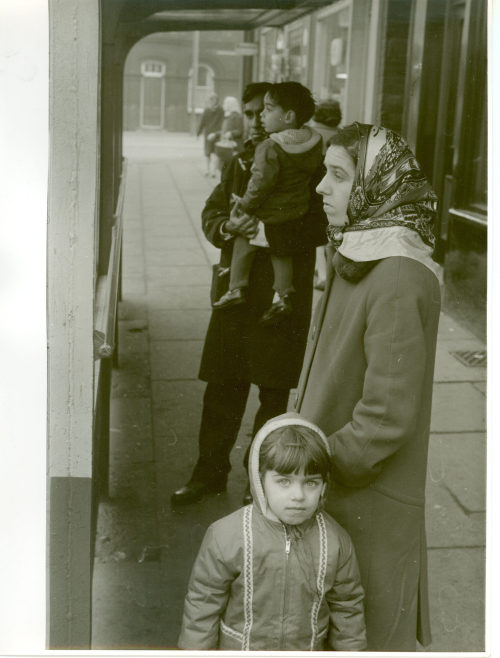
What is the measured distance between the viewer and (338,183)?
2.47 meters

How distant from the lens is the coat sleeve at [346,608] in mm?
2424

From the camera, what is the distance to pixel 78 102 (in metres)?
2.11

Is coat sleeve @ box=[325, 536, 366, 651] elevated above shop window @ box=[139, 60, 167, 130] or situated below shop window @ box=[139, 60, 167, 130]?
below

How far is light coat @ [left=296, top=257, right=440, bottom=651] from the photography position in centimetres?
233

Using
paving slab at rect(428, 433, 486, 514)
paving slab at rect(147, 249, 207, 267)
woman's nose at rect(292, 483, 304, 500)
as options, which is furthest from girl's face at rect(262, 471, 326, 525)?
paving slab at rect(147, 249, 207, 267)

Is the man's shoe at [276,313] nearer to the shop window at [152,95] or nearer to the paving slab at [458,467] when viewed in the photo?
the paving slab at [458,467]

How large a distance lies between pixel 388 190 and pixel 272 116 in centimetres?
175

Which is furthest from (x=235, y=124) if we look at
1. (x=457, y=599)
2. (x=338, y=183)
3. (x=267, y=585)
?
(x=267, y=585)

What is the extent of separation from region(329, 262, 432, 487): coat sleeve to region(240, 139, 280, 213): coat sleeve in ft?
5.58

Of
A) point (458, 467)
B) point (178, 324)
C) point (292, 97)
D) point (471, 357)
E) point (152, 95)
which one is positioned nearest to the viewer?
point (292, 97)

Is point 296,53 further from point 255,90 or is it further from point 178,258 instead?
point 255,90

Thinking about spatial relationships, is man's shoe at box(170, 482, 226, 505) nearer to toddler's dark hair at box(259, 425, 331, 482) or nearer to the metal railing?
the metal railing

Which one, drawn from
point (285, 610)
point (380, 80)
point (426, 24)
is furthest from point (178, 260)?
point (285, 610)

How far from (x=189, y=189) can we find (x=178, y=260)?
7.55 metres
